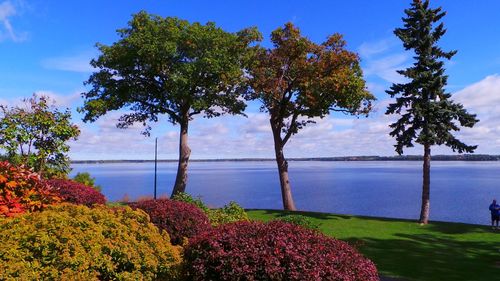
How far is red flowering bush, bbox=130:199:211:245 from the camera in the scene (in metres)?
11.2

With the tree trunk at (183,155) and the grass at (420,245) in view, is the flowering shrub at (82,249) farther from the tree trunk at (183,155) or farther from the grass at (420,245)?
the tree trunk at (183,155)

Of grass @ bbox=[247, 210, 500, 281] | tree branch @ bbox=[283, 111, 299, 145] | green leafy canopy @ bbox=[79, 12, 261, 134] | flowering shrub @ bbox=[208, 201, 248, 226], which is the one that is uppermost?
green leafy canopy @ bbox=[79, 12, 261, 134]

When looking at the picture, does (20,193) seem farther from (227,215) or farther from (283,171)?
(283,171)

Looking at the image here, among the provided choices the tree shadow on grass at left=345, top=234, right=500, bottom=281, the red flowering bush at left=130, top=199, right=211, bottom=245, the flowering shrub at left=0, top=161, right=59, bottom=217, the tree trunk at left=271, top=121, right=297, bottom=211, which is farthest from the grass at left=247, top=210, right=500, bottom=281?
the flowering shrub at left=0, top=161, right=59, bottom=217

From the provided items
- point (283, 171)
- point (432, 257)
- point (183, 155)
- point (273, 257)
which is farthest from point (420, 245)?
point (183, 155)

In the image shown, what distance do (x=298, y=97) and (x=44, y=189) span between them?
21.1m

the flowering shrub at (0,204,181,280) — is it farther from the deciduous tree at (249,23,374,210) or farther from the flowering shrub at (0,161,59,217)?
A: the deciduous tree at (249,23,374,210)

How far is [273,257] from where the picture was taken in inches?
247

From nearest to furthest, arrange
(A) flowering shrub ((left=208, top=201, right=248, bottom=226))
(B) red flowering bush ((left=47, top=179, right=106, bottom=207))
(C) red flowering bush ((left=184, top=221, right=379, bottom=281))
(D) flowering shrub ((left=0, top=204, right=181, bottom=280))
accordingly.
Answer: (C) red flowering bush ((left=184, top=221, right=379, bottom=281)) < (D) flowering shrub ((left=0, top=204, right=181, bottom=280)) < (B) red flowering bush ((left=47, top=179, right=106, bottom=207)) < (A) flowering shrub ((left=208, top=201, right=248, bottom=226))

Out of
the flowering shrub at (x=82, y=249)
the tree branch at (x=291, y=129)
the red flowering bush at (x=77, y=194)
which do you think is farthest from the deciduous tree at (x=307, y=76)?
the flowering shrub at (x=82, y=249)

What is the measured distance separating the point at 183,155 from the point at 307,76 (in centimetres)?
1028

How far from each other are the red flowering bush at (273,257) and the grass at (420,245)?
4.35m

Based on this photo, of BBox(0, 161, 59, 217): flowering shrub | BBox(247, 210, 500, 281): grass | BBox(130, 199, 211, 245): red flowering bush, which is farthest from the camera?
BBox(247, 210, 500, 281): grass

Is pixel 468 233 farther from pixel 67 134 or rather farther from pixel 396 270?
pixel 67 134
